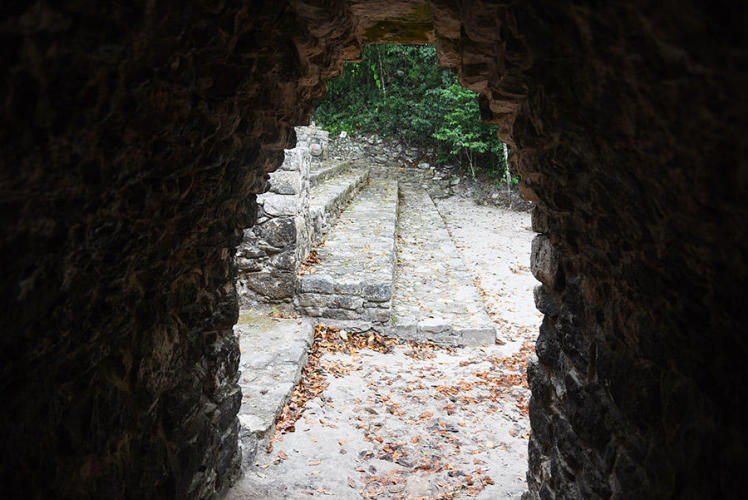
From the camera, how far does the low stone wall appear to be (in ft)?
18.4

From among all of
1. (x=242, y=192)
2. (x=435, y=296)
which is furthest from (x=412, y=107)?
(x=242, y=192)

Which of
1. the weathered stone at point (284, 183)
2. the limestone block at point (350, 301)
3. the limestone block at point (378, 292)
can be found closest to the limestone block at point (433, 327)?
the limestone block at point (378, 292)

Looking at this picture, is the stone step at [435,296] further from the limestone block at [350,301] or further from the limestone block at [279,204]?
the limestone block at [279,204]

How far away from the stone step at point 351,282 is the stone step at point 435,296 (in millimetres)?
346

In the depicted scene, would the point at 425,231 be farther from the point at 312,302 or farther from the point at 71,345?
the point at 71,345

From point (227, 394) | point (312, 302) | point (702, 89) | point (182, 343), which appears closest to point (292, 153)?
point (312, 302)

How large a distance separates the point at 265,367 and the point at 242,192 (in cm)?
239

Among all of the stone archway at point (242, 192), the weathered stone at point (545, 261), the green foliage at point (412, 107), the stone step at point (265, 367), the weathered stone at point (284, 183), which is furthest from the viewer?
the green foliage at point (412, 107)

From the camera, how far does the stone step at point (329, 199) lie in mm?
6810

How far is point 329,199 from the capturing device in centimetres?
787

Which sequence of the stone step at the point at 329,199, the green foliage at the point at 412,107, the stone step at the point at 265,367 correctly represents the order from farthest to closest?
1. the green foliage at the point at 412,107
2. the stone step at the point at 329,199
3. the stone step at the point at 265,367

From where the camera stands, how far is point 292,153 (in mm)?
5832

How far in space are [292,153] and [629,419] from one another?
4856mm

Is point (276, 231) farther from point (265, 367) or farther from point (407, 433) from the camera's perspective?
point (407, 433)
